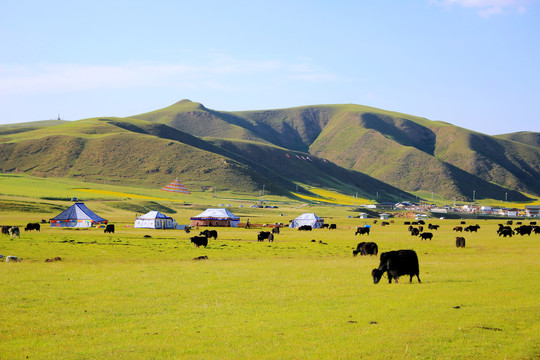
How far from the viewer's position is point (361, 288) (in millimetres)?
20844

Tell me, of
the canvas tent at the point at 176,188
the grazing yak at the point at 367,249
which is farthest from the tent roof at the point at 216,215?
the canvas tent at the point at 176,188

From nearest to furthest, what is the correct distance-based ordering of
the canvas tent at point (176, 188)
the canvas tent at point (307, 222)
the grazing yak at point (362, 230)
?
Answer: the grazing yak at point (362, 230) → the canvas tent at point (307, 222) → the canvas tent at point (176, 188)

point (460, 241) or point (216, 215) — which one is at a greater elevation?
point (216, 215)

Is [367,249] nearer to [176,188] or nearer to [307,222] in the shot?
[307,222]

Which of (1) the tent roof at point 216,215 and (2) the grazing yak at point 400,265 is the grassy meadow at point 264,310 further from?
(1) the tent roof at point 216,215

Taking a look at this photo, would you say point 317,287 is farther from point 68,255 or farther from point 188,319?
point 68,255

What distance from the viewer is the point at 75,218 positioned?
71250 mm

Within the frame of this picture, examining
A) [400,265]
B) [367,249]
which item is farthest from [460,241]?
[400,265]

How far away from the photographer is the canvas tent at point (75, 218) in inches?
2773

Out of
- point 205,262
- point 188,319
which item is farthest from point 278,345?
point 205,262

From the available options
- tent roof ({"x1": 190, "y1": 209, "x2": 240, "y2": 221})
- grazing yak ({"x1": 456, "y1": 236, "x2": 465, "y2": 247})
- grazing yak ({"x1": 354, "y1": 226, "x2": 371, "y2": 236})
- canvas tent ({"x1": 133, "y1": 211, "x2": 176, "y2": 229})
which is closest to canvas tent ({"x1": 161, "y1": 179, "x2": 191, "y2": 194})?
tent roof ({"x1": 190, "y1": 209, "x2": 240, "y2": 221})

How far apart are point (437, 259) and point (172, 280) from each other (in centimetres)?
1890

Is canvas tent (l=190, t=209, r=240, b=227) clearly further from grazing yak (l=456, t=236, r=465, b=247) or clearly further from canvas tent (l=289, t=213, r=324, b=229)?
grazing yak (l=456, t=236, r=465, b=247)

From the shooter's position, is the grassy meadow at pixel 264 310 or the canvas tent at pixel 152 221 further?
the canvas tent at pixel 152 221
